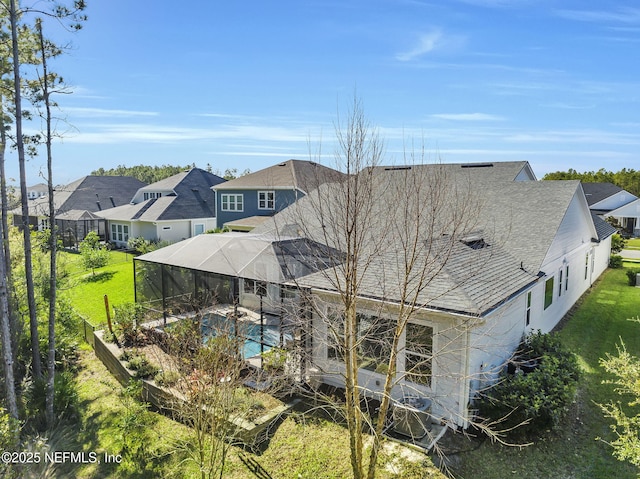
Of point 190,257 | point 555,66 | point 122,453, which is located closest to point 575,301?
point 555,66

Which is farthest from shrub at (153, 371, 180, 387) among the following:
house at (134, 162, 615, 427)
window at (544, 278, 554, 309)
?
window at (544, 278, 554, 309)

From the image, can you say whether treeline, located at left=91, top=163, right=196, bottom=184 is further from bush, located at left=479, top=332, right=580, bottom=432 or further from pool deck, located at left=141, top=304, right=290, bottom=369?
bush, located at left=479, top=332, right=580, bottom=432

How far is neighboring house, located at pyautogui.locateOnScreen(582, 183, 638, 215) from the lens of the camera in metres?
44.6

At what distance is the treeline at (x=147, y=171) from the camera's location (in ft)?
313

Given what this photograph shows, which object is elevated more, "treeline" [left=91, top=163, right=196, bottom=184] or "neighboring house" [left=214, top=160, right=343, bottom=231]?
"treeline" [left=91, top=163, right=196, bottom=184]

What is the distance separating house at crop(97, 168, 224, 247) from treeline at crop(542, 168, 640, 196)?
5799cm

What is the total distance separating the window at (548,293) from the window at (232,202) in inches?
923

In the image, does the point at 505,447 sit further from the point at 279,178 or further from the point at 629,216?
the point at 629,216

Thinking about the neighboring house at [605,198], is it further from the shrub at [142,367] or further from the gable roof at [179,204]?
the shrub at [142,367]

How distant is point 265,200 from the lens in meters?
30.6

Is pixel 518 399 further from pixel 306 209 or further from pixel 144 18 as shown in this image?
pixel 144 18

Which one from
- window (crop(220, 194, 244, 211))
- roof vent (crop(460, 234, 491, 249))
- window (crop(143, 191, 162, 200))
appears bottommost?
roof vent (crop(460, 234, 491, 249))

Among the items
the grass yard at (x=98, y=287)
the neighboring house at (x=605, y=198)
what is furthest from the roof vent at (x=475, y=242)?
the neighboring house at (x=605, y=198)

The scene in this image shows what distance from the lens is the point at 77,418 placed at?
1105 cm
